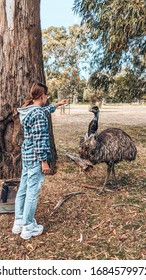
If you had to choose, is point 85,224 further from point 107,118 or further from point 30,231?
point 107,118

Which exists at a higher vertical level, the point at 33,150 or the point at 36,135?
the point at 36,135

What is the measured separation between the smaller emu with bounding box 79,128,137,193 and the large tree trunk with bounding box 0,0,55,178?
4.13ft

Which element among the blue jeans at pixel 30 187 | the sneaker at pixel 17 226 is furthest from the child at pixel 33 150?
the sneaker at pixel 17 226

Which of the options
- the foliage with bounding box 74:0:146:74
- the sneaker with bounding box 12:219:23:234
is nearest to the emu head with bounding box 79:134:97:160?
the sneaker with bounding box 12:219:23:234

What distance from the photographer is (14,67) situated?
5.26 m

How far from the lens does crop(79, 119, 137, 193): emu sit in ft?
15.4

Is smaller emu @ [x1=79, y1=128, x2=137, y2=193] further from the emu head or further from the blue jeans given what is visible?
the blue jeans

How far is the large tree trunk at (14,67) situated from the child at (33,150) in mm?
1859

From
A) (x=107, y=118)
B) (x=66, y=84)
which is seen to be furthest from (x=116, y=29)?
(x=66, y=84)

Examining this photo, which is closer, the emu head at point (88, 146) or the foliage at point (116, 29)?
the emu head at point (88, 146)

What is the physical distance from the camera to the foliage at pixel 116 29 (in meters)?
9.01

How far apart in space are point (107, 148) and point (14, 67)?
6.53 feet

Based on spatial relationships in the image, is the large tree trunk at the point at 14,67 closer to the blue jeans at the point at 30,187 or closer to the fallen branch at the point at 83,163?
the fallen branch at the point at 83,163

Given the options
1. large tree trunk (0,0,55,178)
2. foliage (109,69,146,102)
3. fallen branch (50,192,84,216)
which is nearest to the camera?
fallen branch (50,192,84,216)
